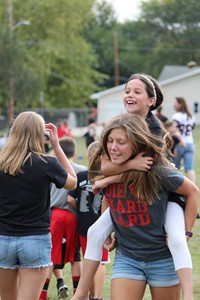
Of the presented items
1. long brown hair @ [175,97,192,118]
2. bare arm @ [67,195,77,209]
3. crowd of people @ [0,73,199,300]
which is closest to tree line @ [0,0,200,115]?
long brown hair @ [175,97,192,118]

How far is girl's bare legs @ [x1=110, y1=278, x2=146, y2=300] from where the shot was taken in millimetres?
4418

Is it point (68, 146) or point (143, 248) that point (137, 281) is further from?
point (68, 146)

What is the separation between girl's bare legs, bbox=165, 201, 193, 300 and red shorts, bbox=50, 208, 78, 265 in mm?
2630

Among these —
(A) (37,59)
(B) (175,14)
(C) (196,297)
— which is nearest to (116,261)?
(C) (196,297)

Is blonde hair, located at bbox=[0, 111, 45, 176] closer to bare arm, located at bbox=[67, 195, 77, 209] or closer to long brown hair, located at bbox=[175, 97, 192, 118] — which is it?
bare arm, located at bbox=[67, 195, 77, 209]

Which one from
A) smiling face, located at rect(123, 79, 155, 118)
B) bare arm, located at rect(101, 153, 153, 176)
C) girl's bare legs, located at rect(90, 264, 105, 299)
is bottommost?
girl's bare legs, located at rect(90, 264, 105, 299)

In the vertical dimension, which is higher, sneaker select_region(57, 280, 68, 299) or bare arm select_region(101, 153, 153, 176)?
bare arm select_region(101, 153, 153, 176)

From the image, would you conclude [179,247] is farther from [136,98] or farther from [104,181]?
[136,98]

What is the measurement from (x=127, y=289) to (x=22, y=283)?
3.61ft

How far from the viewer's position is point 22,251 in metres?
5.16

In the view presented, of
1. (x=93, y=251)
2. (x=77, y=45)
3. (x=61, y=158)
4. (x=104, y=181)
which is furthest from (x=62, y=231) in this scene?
(x=77, y=45)

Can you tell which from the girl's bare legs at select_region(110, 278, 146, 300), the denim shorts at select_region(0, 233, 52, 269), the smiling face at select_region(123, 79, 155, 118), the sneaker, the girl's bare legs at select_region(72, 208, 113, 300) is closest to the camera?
the girl's bare legs at select_region(110, 278, 146, 300)

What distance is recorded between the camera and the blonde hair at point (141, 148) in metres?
4.45

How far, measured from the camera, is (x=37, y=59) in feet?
193
